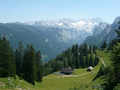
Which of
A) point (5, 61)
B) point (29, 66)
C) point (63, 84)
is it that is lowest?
point (63, 84)

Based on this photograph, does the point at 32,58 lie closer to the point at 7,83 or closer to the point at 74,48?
the point at 7,83

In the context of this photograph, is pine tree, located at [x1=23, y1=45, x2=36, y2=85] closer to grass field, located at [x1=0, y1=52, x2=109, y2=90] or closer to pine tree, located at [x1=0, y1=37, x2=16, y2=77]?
grass field, located at [x1=0, y1=52, x2=109, y2=90]

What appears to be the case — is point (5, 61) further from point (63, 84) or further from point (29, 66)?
point (63, 84)

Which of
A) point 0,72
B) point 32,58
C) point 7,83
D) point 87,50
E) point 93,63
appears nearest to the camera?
point 7,83

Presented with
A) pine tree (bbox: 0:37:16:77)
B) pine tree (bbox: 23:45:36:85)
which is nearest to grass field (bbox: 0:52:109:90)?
pine tree (bbox: 0:37:16:77)

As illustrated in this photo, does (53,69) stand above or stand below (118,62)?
below

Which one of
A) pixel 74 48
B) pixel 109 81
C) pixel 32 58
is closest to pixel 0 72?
pixel 32 58

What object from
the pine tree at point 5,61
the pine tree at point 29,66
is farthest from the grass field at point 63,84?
the pine tree at point 29,66

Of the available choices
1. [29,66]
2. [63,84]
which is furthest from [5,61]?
[63,84]

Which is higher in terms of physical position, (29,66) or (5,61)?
(5,61)

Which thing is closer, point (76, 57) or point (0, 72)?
point (0, 72)

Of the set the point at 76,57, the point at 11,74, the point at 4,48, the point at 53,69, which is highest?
the point at 4,48

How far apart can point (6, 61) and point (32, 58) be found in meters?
14.6

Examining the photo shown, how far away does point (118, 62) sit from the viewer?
21.2 m
